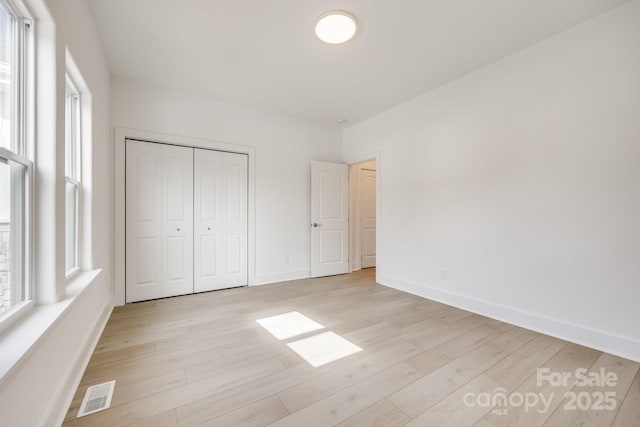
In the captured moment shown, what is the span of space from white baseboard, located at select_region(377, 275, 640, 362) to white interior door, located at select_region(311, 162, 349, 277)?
1559 millimetres

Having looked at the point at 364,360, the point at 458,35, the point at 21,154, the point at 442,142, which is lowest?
the point at 364,360

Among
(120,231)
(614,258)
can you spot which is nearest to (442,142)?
(614,258)

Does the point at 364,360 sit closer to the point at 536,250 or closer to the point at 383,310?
the point at 383,310

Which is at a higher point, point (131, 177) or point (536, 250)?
point (131, 177)

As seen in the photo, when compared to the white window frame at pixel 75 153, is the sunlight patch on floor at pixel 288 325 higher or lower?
lower

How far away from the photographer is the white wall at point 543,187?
2074 mm

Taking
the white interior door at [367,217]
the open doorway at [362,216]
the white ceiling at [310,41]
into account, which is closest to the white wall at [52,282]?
the white ceiling at [310,41]

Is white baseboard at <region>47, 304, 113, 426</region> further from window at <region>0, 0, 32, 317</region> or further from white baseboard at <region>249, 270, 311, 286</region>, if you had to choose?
white baseboard at <region>249, 270, 311, 286</region>

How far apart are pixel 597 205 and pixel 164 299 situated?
14.9 ft

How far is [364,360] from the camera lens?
1.99 m

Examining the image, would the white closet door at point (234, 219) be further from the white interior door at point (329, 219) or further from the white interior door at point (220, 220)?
the white interior door at point (329, 219)

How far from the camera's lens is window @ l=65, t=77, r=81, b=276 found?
2.05m

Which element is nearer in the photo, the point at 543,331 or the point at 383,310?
the point at 543,331

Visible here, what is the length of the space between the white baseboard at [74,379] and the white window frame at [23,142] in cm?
53
